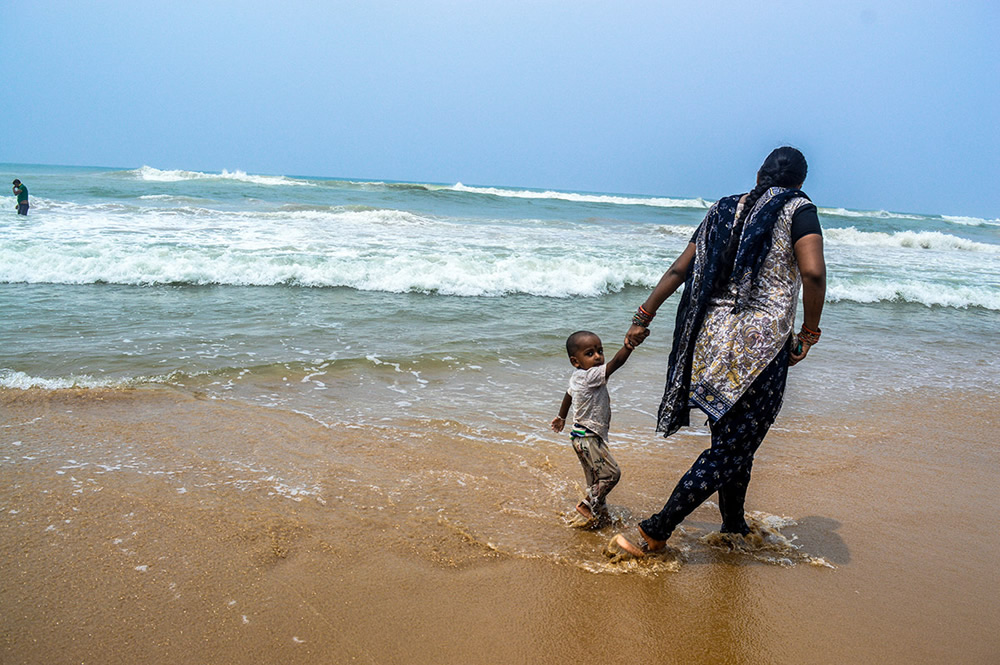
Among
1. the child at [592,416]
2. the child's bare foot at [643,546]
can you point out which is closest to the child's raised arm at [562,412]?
the child at [592,416]

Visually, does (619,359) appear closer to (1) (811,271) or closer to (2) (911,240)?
(1) (811,271)

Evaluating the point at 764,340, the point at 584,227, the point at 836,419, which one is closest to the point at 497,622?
the point at 764,340

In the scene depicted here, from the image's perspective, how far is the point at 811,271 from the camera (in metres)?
2.45

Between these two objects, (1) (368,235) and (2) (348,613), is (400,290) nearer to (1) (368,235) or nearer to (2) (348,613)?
(1) (368,235)

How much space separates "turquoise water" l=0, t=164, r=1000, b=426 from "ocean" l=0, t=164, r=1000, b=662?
5 centimetres

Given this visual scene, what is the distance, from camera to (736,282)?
260 centimetres

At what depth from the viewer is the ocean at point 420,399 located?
3.05 metres

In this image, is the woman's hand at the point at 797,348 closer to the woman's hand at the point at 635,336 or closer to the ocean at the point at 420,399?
the woman's hand at the point at 635,336

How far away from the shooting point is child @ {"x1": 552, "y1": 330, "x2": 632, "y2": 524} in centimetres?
297

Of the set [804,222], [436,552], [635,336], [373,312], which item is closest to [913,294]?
[373,312]

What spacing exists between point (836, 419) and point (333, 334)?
4.74 m

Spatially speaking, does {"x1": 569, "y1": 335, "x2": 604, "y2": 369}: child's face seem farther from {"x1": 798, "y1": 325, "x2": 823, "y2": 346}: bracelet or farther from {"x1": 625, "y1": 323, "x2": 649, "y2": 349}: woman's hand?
{"x1": 798, "y1": 325, "x2": 823, "y2": 346}: bracelet

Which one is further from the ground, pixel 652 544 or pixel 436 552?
pixel 652 544

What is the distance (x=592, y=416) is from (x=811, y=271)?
1.10 meters
